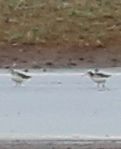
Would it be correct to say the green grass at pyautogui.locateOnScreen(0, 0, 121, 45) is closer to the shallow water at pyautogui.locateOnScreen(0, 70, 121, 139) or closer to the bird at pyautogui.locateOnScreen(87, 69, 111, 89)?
the shallow water at pyautogui.locateOnScreen(0, 70, 121, 139)

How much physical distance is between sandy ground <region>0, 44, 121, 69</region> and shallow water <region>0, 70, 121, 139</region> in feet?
1.89

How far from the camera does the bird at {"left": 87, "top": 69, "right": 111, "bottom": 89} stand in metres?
10.3

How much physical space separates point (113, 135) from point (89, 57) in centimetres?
455

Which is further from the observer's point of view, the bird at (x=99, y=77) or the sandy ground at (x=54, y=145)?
the bird at (x=99, y=77)

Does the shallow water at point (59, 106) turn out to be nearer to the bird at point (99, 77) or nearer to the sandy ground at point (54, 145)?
the bird at point (99, 77)

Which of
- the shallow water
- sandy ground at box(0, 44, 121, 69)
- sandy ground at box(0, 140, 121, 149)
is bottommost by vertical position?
sandy ground at box(0, 140, 121, 149)

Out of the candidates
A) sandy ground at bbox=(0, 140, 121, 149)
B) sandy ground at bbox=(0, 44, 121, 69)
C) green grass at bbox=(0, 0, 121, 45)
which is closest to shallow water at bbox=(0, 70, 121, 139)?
sandy ground at bbox=(0, 140, 121, 149)

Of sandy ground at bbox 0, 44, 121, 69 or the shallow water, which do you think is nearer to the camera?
the shallow water

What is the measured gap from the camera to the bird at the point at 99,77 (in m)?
10.3

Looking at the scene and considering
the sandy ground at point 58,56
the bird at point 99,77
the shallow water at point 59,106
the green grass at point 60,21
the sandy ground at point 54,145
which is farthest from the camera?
the green grass at point 60,21

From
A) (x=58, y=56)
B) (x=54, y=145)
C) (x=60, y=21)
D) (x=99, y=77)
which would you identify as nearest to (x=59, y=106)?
(x=99, y=77)

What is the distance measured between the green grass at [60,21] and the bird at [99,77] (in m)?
2.59

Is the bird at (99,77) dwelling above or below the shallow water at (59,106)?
above

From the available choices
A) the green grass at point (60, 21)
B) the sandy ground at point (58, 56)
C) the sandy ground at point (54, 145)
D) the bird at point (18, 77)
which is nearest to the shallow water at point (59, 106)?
the bird at point (18, 77)
